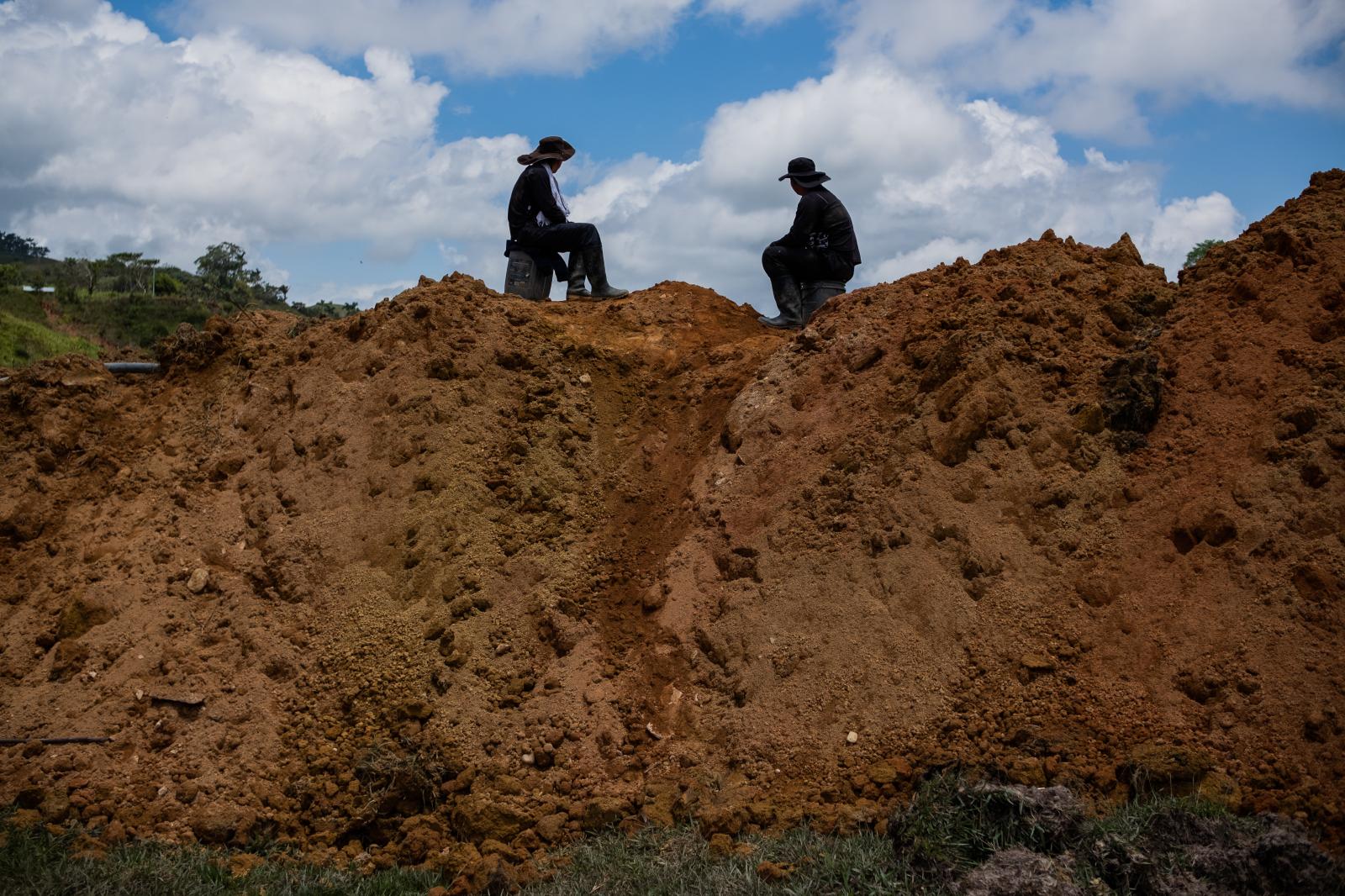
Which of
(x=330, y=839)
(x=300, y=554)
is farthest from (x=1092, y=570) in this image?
(x=300, y=554)

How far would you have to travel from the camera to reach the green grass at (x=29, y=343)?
653 inches

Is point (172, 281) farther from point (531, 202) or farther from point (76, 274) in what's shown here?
point (531, 202)

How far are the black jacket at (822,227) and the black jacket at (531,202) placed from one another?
183 cm

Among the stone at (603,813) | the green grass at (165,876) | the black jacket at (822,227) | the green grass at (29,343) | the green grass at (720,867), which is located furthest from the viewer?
the green grass at (29,343)

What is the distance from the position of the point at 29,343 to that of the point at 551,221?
12.1 meters

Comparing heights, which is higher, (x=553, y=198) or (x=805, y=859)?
(x=553, y=198)

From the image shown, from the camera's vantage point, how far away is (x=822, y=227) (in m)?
9.01

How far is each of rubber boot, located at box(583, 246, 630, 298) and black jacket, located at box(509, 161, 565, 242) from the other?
359 millimetres

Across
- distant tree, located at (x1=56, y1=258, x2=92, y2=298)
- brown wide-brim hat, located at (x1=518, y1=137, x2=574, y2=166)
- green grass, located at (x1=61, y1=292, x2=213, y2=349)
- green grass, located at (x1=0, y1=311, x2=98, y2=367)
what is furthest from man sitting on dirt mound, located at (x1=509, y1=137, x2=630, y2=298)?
distant tree, located at (x1=56, y1=258, x2=92, y2=298)

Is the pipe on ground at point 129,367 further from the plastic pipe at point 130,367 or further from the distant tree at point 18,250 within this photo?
the distant tree at point 18,250

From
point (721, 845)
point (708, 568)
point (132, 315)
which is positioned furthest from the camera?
point (132, 315)

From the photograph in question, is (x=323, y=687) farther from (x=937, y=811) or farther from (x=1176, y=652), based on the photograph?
(x=1176, y=652)

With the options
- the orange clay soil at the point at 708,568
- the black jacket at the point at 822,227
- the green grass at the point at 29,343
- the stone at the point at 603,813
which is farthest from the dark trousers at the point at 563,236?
the green grass at the point at 29,343

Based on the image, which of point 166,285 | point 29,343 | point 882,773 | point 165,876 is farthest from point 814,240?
point 166,285
